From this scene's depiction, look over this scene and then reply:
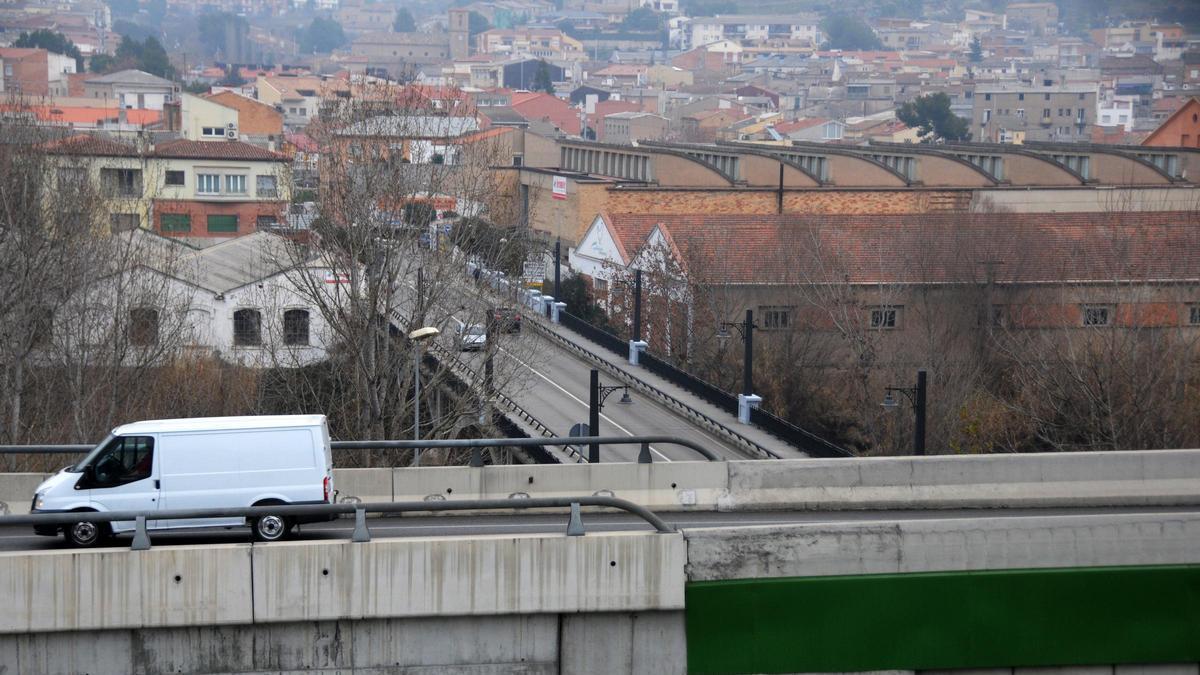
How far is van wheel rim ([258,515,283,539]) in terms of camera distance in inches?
372

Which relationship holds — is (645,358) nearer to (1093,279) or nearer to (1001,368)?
(1001,368)

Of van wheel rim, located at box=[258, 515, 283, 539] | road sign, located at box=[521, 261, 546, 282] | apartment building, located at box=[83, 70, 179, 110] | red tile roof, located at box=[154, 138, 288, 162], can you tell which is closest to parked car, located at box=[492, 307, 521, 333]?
van wheel rim, located at box=[258, 515, 283, 539]

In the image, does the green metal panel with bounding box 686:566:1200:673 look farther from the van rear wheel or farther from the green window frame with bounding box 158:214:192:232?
the green window frame with bounding box 158:214:192:232

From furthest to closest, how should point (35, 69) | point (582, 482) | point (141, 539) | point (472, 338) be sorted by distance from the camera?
point (35, 69)
point (472, 338)
point (582, 482)
point (141, 539)

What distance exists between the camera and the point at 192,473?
31.8 feet

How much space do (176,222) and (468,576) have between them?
40.0 m

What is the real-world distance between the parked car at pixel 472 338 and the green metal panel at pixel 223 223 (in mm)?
28741

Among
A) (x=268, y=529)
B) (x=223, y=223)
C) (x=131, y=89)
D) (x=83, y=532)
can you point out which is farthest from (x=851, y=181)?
(x=131, y=89)

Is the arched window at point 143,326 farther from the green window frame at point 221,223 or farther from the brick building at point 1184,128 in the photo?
the brick building at point 1184,128

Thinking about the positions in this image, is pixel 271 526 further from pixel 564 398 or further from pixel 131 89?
pixel 131 89

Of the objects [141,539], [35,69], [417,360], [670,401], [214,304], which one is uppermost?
[35,69]

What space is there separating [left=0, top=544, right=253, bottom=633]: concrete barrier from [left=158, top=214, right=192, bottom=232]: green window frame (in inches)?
1491

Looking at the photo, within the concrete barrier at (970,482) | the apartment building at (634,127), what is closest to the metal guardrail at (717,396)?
the concrete barrier at (970,482)

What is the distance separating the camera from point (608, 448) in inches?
906
